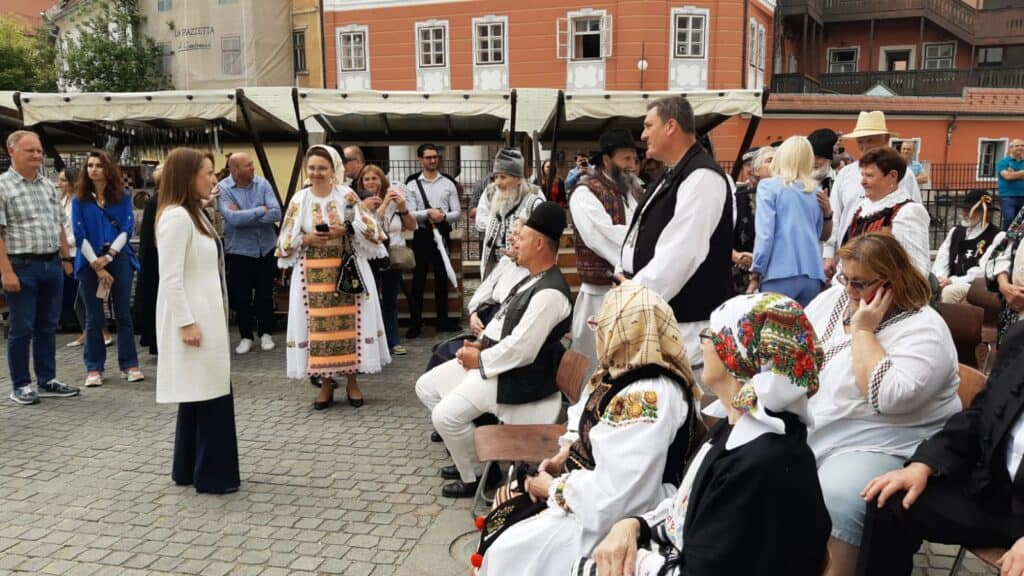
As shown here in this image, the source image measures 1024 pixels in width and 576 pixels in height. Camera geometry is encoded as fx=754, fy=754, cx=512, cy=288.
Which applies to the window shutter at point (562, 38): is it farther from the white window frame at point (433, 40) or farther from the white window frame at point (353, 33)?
the white window frame at point (353, 33)

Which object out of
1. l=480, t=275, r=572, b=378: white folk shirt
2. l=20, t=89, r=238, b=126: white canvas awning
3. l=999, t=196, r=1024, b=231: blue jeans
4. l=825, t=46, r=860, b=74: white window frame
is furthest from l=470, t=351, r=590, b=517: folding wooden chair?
l=825, t=46, r=860, b=74: white window frame

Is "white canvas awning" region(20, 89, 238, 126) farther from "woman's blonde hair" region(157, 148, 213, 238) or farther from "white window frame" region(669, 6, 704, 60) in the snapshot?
"white window frame" region(669, 6, 704, 60)

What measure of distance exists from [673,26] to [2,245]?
22728 millimetres

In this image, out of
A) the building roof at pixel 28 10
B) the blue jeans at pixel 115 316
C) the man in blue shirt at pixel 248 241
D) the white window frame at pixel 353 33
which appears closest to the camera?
the blue jeans at pixel 115 316

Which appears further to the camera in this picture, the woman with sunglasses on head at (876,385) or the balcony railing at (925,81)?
the balcony railing at (925,81)

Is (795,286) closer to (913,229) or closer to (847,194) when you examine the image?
(913,229)

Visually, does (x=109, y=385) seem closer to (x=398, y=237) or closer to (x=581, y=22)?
(x=398, y=237)

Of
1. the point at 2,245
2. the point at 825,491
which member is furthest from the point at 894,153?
the point at 2,245

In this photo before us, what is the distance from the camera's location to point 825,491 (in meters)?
2.68

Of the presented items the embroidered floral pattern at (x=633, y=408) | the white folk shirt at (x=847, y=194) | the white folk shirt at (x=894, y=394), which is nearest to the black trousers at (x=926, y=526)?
the white folk shirt at (x=894, y=394)

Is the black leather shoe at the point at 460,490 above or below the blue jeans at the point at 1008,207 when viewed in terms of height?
below

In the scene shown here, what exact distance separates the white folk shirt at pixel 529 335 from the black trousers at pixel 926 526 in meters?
1.84

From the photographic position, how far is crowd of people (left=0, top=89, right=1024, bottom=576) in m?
2.15

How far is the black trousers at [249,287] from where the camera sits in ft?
25.5
